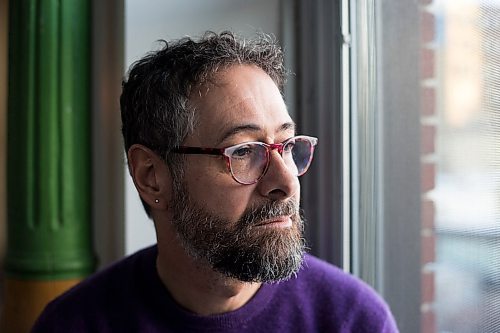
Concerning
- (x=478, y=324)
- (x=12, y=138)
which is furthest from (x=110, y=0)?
(x=478, y=324)

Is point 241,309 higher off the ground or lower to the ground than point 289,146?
lower

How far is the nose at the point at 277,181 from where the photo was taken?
1049 mm

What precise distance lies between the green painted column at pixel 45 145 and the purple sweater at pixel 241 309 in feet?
1.26

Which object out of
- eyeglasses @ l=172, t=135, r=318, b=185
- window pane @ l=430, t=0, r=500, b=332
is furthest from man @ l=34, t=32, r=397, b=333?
window pane @ l=430, t=0, r=500, b=332

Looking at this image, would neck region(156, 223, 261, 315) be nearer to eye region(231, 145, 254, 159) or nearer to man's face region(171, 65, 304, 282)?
→ man's face region(171, 65, 304, 282)

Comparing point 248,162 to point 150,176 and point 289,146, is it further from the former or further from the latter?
point 150,176

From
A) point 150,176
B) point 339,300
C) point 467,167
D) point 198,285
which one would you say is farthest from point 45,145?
point 467,167

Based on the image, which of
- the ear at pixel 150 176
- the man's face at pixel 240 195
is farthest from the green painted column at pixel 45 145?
the man's face at pixel 240 195

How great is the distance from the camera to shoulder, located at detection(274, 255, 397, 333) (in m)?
1.17

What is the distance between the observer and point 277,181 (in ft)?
3.44

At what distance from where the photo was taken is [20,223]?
163 cm

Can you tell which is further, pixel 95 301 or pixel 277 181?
pixel 95 301

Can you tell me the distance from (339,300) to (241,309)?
204mm

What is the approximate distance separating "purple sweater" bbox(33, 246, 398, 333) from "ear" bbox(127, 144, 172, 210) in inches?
6.5
